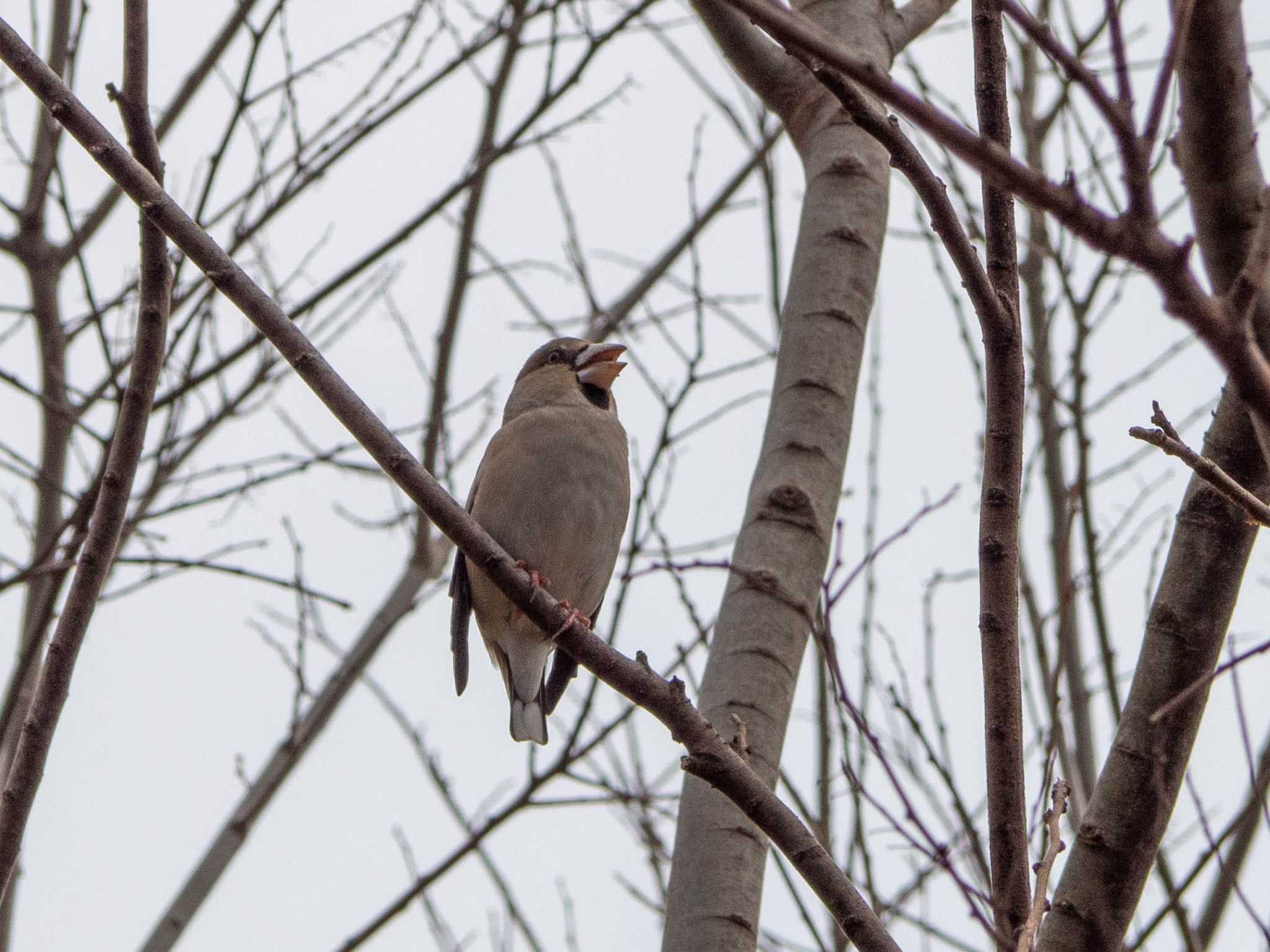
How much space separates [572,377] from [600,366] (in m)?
0.14

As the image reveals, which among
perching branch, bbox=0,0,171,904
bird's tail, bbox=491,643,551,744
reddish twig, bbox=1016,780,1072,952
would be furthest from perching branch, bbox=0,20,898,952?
bird's tail, bbox=491,643,551,744

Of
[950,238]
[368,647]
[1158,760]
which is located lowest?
[1158,760]

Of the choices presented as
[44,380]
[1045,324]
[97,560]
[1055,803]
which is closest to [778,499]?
[1055,803]

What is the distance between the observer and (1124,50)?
1.25 metres

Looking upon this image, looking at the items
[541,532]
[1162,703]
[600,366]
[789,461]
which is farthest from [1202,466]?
[600,366]

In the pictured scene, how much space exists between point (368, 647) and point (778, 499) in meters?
2.33

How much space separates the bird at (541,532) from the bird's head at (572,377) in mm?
325

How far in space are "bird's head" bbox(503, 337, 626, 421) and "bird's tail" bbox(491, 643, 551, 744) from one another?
104 centimetres

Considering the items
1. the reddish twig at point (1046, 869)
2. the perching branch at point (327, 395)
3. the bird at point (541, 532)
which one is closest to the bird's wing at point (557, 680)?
the bird at point (541, 532)

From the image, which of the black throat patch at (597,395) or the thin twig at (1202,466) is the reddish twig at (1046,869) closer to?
the thin twig at (1202,466)

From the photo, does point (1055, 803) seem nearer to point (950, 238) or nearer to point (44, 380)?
point (950, 238)

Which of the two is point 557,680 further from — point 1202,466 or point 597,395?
point 1202,466

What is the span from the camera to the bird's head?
5918 mm

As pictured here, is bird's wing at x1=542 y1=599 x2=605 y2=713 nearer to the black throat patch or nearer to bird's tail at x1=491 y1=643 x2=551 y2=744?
bird's tail at x1=491 y1=643 x2=551 y2=744
